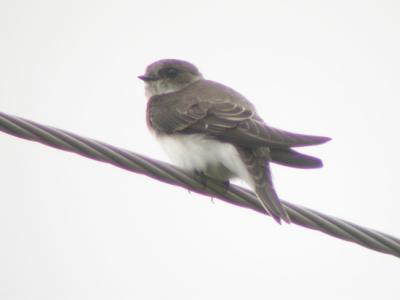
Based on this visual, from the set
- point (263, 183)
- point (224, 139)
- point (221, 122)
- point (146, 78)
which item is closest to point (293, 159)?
point (263, 183)

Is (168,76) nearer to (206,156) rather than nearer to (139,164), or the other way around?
(206,156)

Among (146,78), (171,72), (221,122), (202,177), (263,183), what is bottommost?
(263,183)

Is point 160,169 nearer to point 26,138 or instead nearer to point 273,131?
point 26,138

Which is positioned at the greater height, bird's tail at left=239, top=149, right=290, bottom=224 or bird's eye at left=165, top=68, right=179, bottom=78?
bird's eye at left=165, top=68, right=179, bottom=78

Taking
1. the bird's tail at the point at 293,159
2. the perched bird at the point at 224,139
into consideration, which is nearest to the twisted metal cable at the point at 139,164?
the perched bird at the point at 224,139

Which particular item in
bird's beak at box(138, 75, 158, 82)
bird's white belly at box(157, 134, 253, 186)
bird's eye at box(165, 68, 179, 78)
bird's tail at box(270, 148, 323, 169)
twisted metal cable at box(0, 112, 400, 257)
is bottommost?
twisted metal cable at box(0, 112, 400, 257)

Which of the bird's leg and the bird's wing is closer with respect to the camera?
the bird's wing

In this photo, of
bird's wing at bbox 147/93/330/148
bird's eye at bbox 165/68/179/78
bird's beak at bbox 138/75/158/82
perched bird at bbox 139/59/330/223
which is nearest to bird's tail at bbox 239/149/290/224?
perched bird at bbox 139/59/330/223

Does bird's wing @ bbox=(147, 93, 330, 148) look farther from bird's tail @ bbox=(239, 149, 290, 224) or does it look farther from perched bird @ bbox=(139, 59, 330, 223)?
bird's tail @ bbox=(239, 149, 290, 224)
